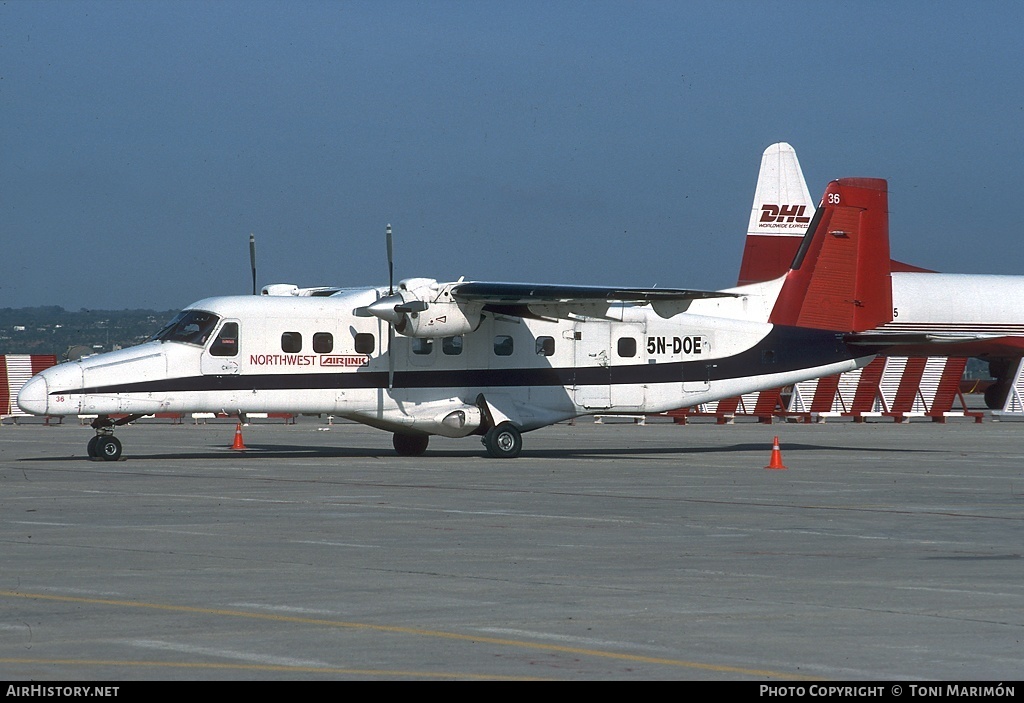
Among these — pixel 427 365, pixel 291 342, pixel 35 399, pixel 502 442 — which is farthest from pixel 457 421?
pixel 35 399

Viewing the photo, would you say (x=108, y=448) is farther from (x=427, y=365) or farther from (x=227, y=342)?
(x=427, y=365)

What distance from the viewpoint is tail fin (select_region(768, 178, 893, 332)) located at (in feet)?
93.0

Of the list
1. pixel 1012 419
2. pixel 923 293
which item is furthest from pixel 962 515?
pixel 923 293

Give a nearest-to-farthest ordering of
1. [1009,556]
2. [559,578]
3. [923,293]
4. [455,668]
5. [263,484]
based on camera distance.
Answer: [455,668] < [559,578] < [1009,556] < [263,484] < [923,293]

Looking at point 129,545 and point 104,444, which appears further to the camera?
point 104,444

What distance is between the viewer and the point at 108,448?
78.3ft

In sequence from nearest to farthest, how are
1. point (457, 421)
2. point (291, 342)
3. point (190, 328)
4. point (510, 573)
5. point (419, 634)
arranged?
point (419, 634) → point (510, 573) → point (190, 328) → point (291, 342) → point (457, 421)

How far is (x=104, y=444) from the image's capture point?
78.2 ft

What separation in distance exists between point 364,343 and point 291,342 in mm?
1405

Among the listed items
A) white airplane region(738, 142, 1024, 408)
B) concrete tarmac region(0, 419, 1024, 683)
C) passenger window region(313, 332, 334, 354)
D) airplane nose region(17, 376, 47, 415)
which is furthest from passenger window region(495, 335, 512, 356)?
white airplane region(738, 142, 1024, 408)

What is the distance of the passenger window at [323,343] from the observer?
24812mm

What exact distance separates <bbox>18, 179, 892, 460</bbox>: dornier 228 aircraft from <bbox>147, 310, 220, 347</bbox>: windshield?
1.1 inches
